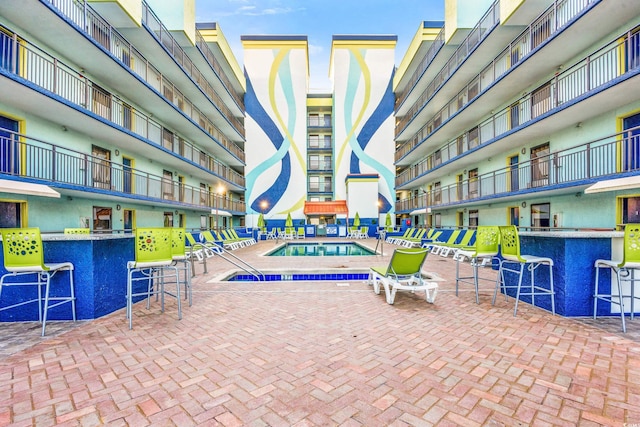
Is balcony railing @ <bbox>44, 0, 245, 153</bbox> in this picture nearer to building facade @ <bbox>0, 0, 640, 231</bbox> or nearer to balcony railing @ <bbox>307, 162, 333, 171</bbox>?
building facade @ <bbox>0, 0, 640, 231</bbox>

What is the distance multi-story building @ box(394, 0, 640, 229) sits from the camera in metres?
8.97

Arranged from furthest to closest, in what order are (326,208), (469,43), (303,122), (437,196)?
(303,122)
(326,208)
(437,196)
(469,43)

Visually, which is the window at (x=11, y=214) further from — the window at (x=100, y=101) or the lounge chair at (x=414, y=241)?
the lounge chair at (x=414, y=241)

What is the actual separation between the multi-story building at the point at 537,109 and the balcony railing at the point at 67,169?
1675cm

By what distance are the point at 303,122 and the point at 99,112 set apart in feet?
68.6

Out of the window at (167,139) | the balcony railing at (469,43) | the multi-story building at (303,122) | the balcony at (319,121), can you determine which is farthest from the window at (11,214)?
the balcony at (319,121)

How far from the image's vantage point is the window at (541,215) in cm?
1249

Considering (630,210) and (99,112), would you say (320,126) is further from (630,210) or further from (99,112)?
(630,210)

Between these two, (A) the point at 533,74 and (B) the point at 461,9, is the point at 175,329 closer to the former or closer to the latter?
(A) the point at 533,74

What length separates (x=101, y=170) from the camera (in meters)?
12.3

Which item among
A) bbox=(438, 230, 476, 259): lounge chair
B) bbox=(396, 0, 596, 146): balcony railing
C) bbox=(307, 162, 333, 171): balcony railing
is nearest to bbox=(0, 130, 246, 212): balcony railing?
bbox=(438, 230, 476, 259): lounge chair

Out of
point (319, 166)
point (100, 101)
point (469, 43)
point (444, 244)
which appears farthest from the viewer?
point (319, 166)

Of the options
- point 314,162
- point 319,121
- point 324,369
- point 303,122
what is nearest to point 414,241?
point 324,369

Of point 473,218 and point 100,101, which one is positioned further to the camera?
point 473,218
